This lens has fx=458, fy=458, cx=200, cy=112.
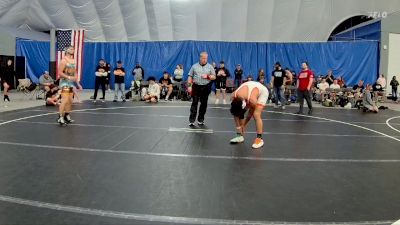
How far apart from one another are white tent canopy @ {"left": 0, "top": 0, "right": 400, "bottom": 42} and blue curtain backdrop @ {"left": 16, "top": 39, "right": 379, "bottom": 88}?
2895mm

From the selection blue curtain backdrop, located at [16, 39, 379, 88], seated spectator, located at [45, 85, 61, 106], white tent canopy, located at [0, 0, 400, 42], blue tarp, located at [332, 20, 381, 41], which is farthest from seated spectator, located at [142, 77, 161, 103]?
blue tarp, located at [332, 20, 381, 41]

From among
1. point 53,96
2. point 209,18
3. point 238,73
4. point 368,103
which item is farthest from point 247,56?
point 53,96

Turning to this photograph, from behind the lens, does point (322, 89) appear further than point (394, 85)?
No

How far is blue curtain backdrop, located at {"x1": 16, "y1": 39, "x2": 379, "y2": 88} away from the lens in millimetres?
22797

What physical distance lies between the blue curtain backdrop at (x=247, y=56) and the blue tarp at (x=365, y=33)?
114cm

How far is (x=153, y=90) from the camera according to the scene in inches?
714

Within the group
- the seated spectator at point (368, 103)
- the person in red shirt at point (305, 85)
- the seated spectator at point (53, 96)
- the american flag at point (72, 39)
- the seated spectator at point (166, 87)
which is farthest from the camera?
the american flag at point (72, 39)

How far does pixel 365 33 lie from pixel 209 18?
9.04 meters

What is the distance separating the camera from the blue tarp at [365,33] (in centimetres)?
2325

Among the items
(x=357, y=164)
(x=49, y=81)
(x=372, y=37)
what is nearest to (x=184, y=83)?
(x=49, y=81)

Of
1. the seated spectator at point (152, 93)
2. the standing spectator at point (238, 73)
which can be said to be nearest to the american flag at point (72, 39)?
the seated spectator at point (152, 93)

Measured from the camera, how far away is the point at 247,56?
939 inches

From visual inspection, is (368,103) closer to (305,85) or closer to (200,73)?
(305,85)

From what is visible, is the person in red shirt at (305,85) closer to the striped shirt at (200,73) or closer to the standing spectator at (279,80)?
the standing spectator at (279,80)
